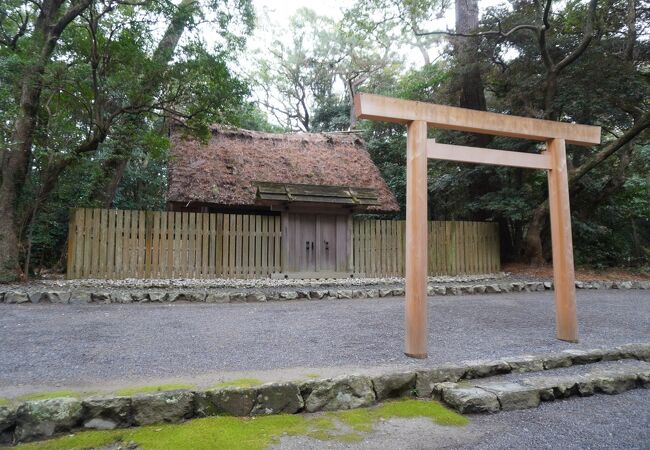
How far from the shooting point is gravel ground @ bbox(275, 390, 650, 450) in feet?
8.24

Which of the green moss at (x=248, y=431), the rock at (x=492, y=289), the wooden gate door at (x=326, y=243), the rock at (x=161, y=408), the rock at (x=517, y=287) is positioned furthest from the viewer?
the wooden gate door at (x=326, y=243)

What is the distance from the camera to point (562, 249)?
16.5 feet

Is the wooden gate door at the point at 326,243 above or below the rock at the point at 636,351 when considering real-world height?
above

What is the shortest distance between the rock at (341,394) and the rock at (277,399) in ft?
0.30

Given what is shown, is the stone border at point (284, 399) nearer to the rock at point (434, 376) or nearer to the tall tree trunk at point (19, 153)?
the rock at point (434, 376)

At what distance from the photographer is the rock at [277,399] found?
2.85 meters

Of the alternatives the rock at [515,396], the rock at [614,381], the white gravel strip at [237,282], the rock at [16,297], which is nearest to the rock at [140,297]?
the white gravel strip at [237,282]

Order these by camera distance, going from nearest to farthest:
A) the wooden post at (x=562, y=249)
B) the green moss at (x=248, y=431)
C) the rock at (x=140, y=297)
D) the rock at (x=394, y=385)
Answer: the green moss at (x=248, y=431), the rock at (x=394, y=385), the wooden post at (x=562, y=249), the rock at (x=140, y=297)

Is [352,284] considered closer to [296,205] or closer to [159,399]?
[296,205]

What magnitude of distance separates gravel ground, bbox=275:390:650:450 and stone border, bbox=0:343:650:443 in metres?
0.18

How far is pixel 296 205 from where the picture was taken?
10.3m

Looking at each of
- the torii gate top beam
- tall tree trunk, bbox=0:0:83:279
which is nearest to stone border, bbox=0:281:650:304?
tall tree trunk, bbox=0:0:83:279

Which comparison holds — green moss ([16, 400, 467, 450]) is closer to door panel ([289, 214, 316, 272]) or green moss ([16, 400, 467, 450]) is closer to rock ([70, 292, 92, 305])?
rock ([70, 292, 92, 305])

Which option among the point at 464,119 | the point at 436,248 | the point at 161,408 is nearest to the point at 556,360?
the point at 464,119
